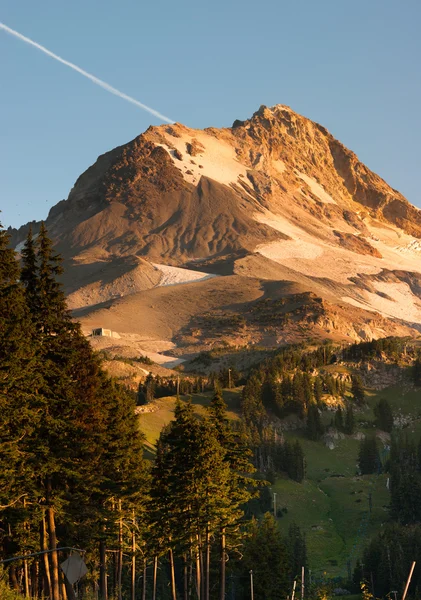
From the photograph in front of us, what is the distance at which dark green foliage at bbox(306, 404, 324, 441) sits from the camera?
590 ft

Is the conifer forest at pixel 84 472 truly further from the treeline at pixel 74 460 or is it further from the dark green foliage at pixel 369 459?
the dark green foliage at pixel 369 459

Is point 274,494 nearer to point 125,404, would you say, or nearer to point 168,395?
point 168,395

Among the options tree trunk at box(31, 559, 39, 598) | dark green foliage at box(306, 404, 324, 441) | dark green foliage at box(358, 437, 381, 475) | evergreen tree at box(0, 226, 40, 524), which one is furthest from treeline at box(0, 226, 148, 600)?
dark green foliage at box(306, 404, 324, 441)

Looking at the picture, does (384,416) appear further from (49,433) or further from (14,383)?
(14,383)

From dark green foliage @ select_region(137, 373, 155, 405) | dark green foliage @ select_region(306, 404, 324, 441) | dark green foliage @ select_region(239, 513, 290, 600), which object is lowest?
dark green foliage @ select_region(239, 513, 290, 600)

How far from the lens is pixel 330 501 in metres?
142

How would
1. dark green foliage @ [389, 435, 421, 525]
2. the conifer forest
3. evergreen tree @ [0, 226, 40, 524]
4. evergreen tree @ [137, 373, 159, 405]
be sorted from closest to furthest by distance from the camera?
evergreen tree @ [0, 226, 40, 524]
the conifer forest
dark green foliage @ [389, 435, 421, 525]
evergreen tree @ [137, 373, 159, 405]

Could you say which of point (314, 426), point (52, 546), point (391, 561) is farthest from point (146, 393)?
point (52, 546)

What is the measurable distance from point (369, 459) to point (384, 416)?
34624mm

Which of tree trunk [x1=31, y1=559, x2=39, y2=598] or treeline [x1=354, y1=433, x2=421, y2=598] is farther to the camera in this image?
treeline [x1=354, y1=433, x2=421, y2=598]

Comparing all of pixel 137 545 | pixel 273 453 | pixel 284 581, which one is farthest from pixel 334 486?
pixel 137 545

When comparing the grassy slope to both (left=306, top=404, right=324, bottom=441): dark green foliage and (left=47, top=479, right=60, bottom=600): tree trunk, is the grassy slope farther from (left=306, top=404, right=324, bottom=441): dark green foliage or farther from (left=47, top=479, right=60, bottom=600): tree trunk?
(left=47, top=479, right=60, bottom=600): tree trunk

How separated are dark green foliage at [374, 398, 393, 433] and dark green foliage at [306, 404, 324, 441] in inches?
665

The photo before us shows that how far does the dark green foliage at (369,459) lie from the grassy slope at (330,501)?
7.65ft
